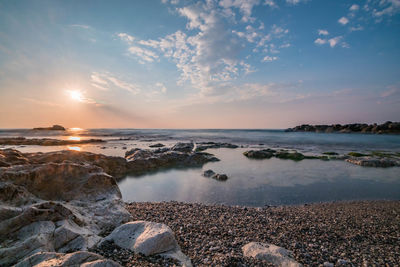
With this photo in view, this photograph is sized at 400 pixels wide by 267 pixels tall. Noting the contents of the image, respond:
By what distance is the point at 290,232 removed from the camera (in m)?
5.97

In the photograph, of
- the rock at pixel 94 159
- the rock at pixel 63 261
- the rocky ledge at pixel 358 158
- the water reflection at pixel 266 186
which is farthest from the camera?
the rocky ledge at pixel 358 158

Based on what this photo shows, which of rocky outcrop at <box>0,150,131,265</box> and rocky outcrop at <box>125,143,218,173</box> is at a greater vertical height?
rocky outcrop at <box>0,150,131,265</box>

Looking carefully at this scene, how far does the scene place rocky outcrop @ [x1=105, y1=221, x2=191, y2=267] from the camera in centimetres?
413

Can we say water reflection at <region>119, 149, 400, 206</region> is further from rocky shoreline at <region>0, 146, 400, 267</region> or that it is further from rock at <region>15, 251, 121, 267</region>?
rock at <region>15, 251, 121, 267</region>

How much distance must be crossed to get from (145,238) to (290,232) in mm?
4624

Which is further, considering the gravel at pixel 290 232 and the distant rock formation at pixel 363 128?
the distant rock formation at pixel 363 128

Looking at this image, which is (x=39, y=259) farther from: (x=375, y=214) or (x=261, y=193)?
(x=375, y=214)

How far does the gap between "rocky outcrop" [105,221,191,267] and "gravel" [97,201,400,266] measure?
216 millimetres

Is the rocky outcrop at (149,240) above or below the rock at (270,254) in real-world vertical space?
above

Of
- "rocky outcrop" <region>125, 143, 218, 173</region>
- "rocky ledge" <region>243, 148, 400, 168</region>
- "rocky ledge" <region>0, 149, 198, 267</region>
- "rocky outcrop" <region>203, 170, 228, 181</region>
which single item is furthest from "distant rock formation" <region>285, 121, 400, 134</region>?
"rocky ledge" <region>0, 149, 198, 267</region>

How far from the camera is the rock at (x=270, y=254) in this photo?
13.9 feet

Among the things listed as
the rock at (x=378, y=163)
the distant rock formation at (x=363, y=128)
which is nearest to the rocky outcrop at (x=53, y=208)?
the rock at (x=378, y=163)

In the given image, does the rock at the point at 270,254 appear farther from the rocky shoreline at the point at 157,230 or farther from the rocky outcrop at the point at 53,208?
the rocky outcrop at the point at 53,208

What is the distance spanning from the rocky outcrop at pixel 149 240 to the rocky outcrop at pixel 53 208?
61 centimetres
